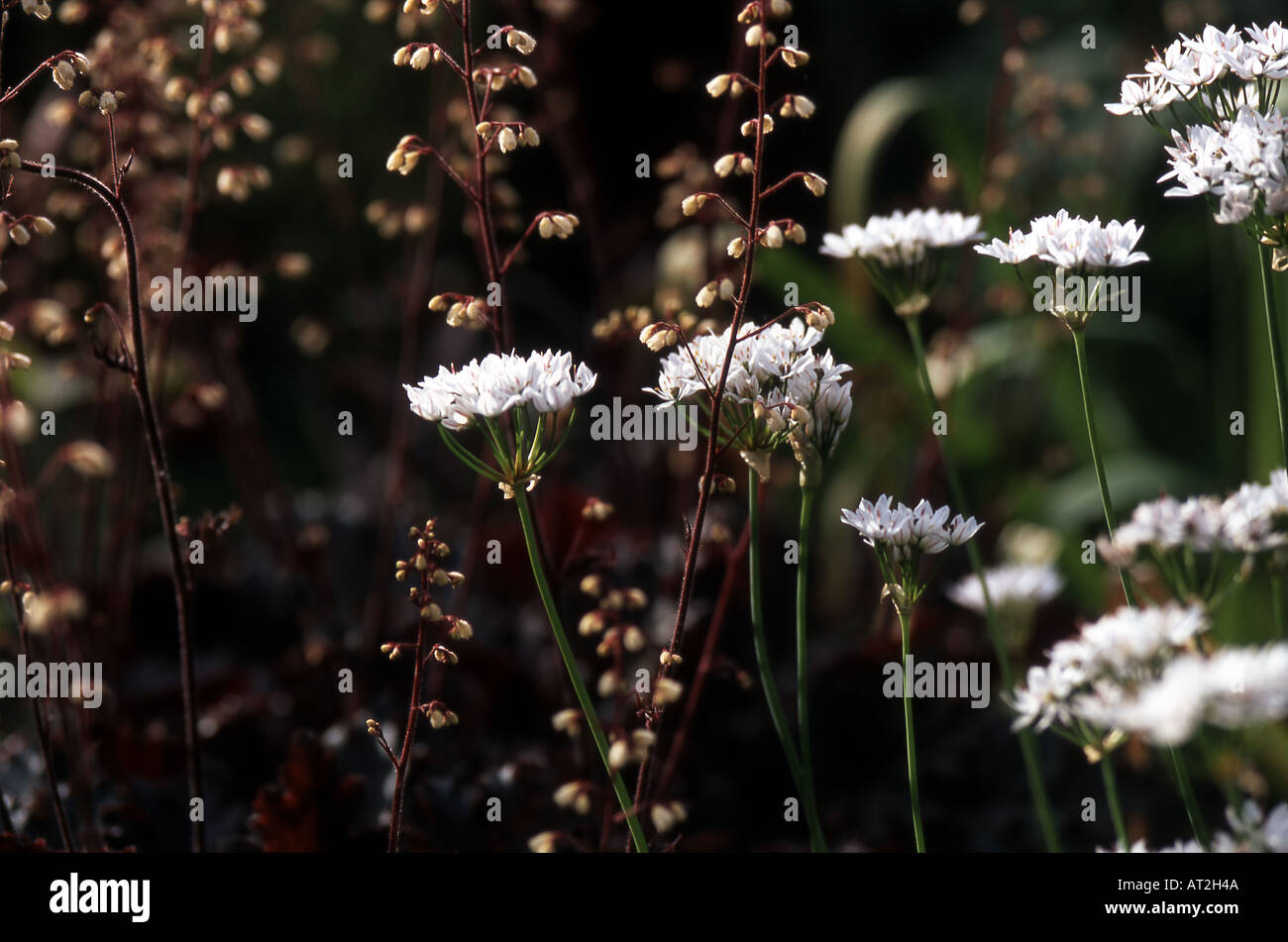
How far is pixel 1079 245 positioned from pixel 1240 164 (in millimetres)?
101

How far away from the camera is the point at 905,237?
2.95 ft

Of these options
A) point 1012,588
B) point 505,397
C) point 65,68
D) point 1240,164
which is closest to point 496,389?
point 505,397

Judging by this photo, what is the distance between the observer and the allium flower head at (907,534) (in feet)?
2.52

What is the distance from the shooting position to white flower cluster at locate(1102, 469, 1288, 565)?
0.68 metres

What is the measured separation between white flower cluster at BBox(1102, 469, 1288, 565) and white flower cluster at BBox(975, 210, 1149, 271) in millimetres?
159

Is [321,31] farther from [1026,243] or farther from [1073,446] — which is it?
[1026,243]

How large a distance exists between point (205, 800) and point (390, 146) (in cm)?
215

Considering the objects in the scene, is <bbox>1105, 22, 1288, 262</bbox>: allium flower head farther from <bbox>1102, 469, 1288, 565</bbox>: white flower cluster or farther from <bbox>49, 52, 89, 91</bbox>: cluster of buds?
<bbox>49, 52, 89, 91</bbox>: cluster of buds

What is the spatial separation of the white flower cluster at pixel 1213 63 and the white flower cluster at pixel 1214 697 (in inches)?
14.8

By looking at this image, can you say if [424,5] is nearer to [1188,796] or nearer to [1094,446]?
[1094,446]

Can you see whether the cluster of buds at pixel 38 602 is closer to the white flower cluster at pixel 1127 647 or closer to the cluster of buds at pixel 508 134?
the cluster of buds at pixel 508 134

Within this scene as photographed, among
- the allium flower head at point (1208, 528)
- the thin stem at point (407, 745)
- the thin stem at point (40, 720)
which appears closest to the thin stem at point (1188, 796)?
the allium flower head at point (1208, 528)

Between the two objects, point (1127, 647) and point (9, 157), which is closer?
point (1127, 647)
